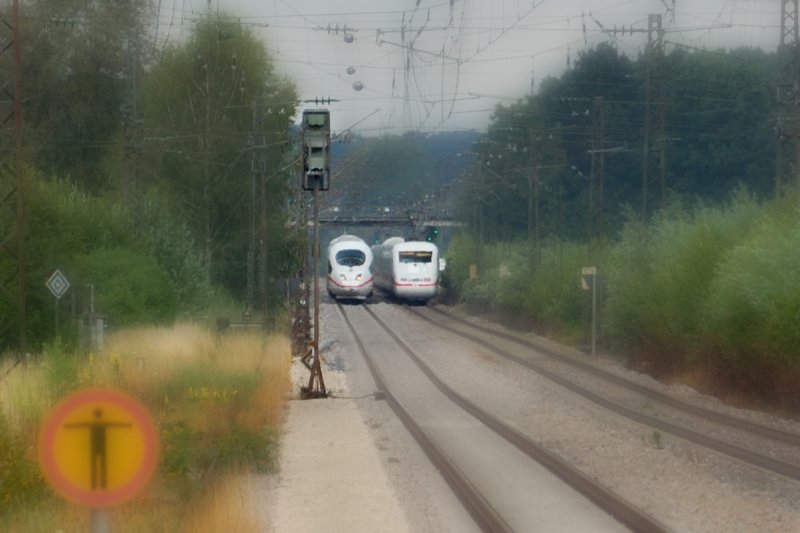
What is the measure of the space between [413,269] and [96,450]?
7169cm

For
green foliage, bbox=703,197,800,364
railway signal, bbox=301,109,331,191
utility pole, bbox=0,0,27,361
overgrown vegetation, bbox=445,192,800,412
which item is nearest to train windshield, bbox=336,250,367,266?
overgrown vegetation, bbox=445,192,800,412

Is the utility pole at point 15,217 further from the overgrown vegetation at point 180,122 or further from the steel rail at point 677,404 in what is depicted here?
the overgrown vegetation at point 180,122

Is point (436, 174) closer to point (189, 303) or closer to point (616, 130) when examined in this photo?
point (616, 130)

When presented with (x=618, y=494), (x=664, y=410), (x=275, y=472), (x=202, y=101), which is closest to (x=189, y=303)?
(x=202, y=101)

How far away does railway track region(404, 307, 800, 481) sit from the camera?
68.6 ft

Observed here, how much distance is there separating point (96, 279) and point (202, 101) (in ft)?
81.2

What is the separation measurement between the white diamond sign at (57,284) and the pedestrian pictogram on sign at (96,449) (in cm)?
2762

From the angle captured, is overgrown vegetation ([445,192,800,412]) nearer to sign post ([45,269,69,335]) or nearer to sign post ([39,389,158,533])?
sign post ([45,269,69,335])

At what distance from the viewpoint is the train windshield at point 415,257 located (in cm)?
7700

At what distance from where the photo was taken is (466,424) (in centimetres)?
2570

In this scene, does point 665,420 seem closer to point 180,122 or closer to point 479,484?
point 479,484

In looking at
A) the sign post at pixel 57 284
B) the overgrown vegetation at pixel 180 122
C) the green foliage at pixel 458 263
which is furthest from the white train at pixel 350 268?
the sign post at pixel 57 284

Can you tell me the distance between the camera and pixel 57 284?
33.8 metres

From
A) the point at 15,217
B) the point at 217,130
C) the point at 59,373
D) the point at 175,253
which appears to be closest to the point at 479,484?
the point at 59,373
